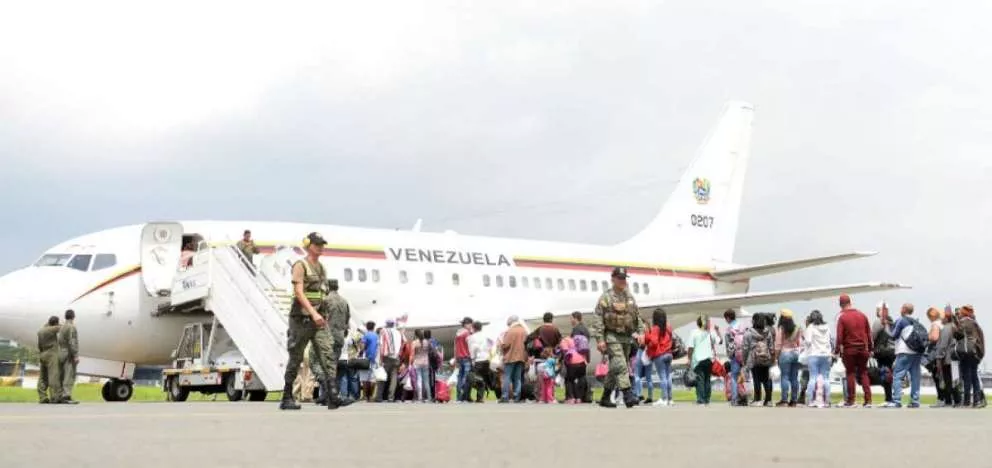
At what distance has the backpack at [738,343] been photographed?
728 inches

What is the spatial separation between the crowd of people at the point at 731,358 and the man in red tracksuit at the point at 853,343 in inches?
0.6

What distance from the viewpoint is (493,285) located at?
27.2 m

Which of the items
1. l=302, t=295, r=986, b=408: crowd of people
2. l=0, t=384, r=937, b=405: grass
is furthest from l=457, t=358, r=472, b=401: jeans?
l=0, t=384, r=937, b=405: grass

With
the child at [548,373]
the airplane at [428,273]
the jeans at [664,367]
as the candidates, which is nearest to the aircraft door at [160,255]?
the airplane at [428,273]

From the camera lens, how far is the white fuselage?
20.8 meters

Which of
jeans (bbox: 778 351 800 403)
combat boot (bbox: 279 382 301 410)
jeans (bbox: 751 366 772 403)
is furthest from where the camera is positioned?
jeans (bbox: 751 366 772 403)

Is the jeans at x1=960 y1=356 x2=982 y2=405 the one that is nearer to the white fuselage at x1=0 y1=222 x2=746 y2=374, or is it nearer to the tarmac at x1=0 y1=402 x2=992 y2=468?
the tarmac at x1=0 y1=402 x2=992 y2=468

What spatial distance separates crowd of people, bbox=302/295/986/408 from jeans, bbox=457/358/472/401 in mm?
17

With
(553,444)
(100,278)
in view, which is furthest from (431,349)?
(553,444)

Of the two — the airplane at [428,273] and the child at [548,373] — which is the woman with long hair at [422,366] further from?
the airplane at [428,273]

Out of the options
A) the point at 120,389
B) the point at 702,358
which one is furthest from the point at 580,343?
the point at 120,389

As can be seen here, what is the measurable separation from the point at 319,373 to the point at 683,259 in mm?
20741

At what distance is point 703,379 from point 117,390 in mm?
10203

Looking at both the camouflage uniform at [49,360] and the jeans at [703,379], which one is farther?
the jeans at [703,379]
